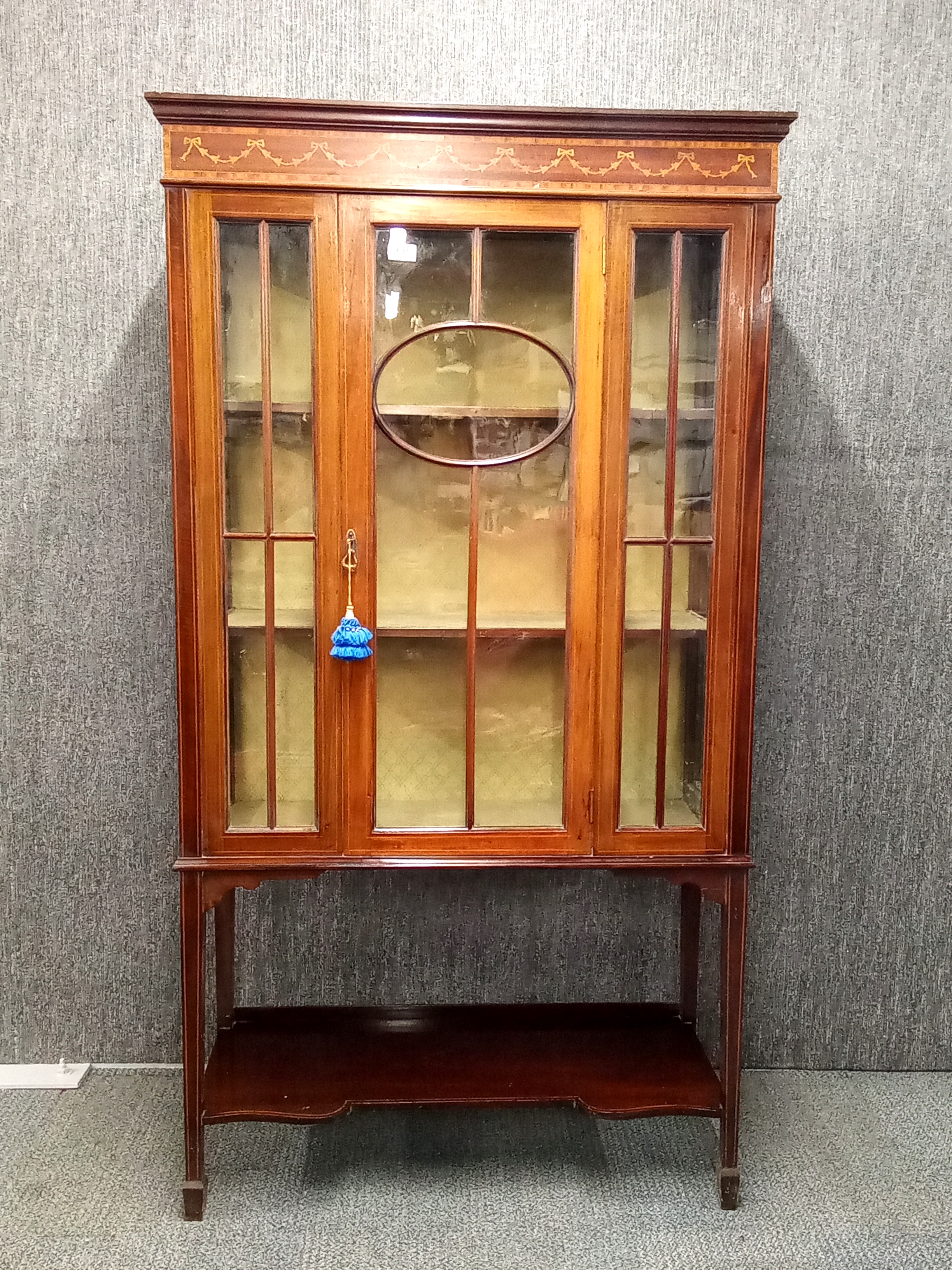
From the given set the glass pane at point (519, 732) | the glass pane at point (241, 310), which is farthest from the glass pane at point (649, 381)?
the glass pane at point (241, 310)

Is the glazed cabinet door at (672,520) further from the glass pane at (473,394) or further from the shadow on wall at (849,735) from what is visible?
the shadow on wall at (849,735)

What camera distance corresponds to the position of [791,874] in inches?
76.7

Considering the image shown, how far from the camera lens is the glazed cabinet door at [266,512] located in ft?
4.66

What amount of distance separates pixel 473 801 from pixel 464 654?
24 centimetres

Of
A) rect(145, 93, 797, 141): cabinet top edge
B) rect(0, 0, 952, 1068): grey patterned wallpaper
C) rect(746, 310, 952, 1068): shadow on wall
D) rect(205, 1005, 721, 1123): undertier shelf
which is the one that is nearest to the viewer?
rect(145, 93, 797, 141): cabinet top edge

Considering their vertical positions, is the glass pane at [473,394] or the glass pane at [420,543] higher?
the glass pane at [473,394]

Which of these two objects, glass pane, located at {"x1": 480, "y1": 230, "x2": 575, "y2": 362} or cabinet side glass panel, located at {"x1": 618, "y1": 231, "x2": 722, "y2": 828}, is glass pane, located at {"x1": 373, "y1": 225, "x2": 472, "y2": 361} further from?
cabinet side glass panel, located at {"x1": 618, "y1": 231, "x2": 722, "y2": 828}

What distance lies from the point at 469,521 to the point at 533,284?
0.38 metres

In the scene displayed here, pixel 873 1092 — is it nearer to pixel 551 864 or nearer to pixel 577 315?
pixel 551 864

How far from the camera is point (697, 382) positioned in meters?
1.49

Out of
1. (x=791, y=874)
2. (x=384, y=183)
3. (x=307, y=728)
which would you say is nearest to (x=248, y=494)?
(x=307, y=728)

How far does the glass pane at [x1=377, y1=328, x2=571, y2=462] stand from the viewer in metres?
1.47

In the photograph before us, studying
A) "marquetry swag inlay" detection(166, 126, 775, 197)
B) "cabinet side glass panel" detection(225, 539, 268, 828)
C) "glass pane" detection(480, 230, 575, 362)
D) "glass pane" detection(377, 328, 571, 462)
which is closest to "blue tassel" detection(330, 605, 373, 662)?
"cabinet side glass panel" detection(225, 539, 268, 828)

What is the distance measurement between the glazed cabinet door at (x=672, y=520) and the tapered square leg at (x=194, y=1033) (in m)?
0.67
